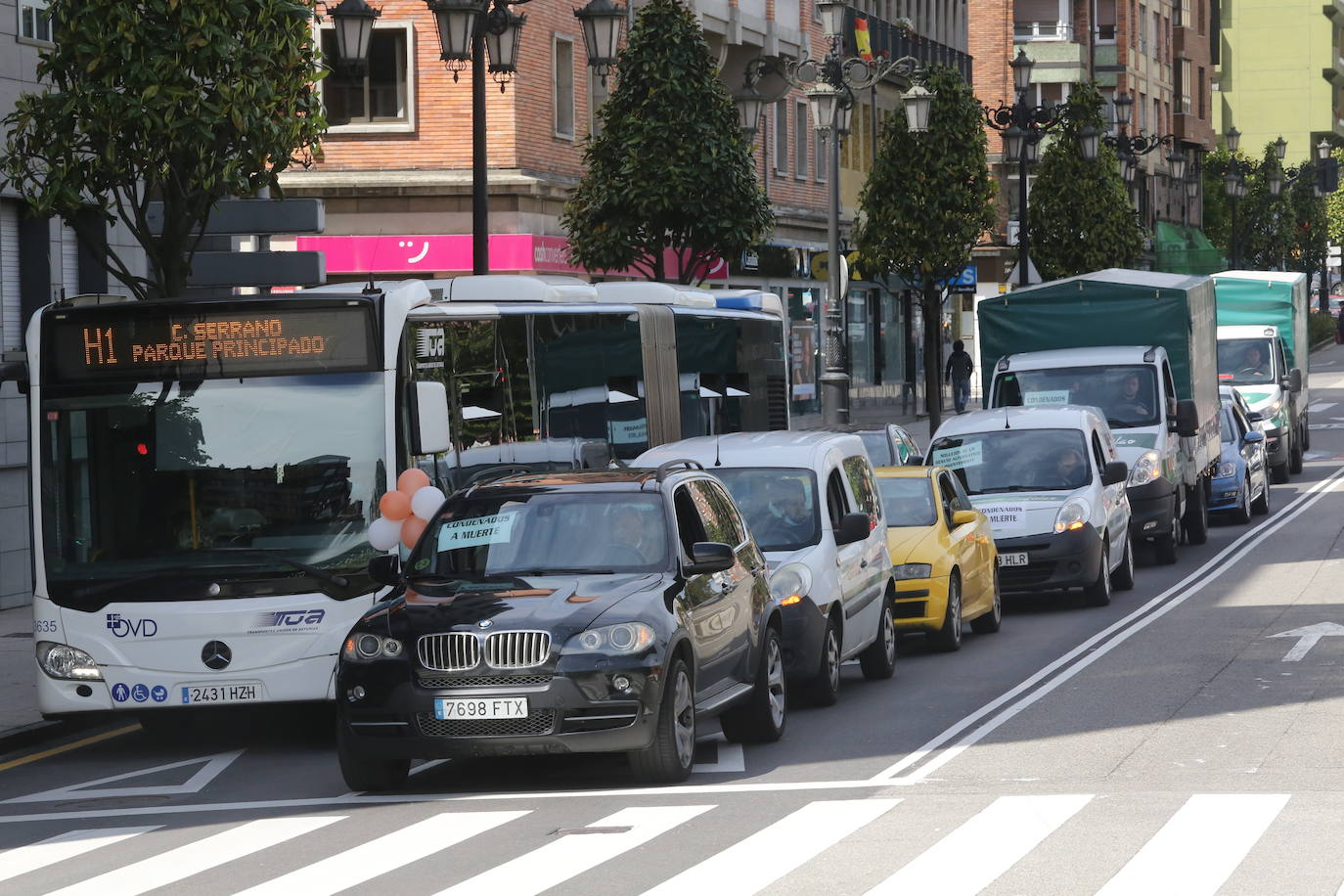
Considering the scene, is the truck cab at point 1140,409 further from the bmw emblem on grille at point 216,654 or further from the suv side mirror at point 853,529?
the bmw emblem on grille at point 216,654

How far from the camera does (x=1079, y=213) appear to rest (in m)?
53.9

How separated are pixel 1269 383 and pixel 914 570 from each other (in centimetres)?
2319

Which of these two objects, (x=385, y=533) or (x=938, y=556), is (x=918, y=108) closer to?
(x=938, y=556)

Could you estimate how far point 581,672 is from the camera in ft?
36.4

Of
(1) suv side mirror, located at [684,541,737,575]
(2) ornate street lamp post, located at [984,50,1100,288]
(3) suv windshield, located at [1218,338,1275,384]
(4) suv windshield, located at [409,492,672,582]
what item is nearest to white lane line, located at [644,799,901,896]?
(1) suv side mirror, located at [684,541,737,575]

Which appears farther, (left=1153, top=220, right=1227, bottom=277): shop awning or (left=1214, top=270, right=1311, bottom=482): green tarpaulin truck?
(left=1153, top=220, right=1227, bottom=277): shop awning

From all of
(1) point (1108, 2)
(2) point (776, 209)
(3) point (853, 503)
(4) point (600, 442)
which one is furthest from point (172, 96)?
(1) point (1108, 2)

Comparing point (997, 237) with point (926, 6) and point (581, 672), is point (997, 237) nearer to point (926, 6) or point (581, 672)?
point (926, 6)

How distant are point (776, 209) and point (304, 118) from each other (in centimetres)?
3330

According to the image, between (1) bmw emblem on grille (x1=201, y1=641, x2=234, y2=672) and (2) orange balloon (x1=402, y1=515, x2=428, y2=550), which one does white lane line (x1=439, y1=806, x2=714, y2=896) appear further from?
(1) bmw emblem on grille (x1=201, y1=641, x2=234, y2=672)

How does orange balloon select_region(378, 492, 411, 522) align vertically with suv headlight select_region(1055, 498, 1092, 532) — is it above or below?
above

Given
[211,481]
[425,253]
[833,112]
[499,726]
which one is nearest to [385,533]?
[211,481]

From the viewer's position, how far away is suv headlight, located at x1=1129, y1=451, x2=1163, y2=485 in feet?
80.8

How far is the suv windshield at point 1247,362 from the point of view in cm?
3969
